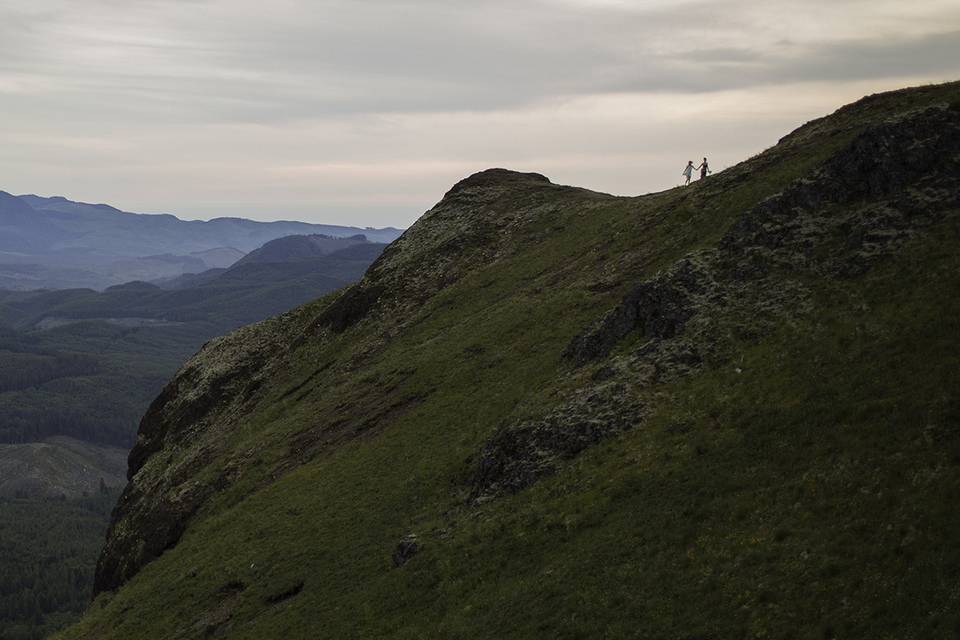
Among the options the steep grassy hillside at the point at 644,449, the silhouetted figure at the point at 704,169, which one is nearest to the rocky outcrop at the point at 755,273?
the steep grassy hillside at the point at 644,449

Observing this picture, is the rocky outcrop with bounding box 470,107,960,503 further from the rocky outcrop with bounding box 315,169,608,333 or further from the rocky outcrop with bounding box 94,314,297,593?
the rocky outcrop with bounding box 315,169,608,333

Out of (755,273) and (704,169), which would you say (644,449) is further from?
(704,169)

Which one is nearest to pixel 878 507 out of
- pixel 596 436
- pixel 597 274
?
pixel 596 436

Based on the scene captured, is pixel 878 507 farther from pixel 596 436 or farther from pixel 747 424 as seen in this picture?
pixel 596 436

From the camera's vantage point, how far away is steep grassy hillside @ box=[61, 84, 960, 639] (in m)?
27.0

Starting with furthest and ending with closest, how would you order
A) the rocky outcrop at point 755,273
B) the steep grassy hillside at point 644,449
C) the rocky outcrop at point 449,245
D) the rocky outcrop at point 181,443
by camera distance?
the rocky outcrop at point 449,245 → the rocky outcrop at point 181,443 → the rocky outcrop at point 755,273 → the steep grassy hillside at point 644,449

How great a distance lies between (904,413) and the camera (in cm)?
2966

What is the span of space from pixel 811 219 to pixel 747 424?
1578cm

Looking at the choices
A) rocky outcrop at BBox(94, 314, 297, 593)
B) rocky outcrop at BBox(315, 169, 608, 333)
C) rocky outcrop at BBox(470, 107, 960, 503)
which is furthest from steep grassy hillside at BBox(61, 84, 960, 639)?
rocky outcrop at BBox(315, 169, 608, 333)

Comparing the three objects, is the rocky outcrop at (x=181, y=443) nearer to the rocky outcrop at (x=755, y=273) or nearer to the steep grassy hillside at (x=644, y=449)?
the steep grassy hillside at (x=644, y=449)

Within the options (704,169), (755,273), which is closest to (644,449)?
(755,273)

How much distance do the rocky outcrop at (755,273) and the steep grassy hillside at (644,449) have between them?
15 cm

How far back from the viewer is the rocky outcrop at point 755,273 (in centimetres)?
4031

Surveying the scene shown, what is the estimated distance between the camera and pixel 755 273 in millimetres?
43625
